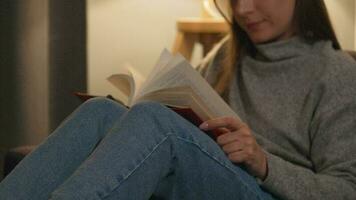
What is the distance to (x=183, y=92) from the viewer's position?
921 millimetres

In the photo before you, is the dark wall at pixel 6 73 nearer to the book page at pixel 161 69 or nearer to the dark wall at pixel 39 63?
the dark wall at pixel 39 63

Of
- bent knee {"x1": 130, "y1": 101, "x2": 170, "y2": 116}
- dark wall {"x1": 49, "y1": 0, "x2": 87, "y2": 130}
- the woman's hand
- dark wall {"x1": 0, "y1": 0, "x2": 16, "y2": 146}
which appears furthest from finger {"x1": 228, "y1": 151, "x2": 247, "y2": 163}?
dark wall {"x1": 0, "y1": 0, "x2": 16, "y2": 146}

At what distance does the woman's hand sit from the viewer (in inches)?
36.3

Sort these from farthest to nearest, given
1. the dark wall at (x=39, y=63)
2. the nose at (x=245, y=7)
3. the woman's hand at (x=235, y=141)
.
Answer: the dark wall at (x=39, y=63), the nose at (x=245, y=7), the woman's hand at (x=235, y=141)

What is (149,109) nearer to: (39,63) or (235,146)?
(235,146)

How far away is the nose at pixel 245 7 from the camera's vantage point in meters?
1.20

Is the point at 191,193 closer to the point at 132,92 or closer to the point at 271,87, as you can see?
the point at 132,92

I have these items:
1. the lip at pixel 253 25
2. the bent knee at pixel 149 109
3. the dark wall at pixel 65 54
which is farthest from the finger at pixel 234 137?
the dark wall at pixel 65 54

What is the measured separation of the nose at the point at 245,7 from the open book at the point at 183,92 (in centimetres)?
27

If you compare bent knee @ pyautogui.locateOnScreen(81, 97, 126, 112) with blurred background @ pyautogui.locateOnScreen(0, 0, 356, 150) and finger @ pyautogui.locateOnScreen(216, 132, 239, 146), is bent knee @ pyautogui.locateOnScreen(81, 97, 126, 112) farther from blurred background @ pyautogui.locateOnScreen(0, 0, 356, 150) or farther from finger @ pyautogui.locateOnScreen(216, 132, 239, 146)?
blurred background @ pyautogui.locateOnScreen(0, 0, 356, 150)

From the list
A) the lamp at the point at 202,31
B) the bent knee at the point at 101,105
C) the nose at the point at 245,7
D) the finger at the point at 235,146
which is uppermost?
the nose at the point at 245,7

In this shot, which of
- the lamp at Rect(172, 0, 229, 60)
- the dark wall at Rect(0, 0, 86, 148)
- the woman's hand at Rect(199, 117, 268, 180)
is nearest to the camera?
the woman's hand at Rect(199, 117, 268, 180)

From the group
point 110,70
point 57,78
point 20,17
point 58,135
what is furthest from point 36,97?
point 58,135

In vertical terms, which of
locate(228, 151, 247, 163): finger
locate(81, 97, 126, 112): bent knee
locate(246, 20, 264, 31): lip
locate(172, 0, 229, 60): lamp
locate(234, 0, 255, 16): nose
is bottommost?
locate(172, 0, 229, 60): lamp
